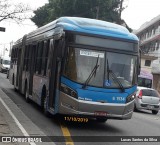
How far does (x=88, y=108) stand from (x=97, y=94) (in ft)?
1.60

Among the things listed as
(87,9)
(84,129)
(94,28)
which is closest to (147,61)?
(87,9)

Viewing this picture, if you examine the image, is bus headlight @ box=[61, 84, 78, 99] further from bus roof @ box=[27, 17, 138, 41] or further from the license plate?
bus roof @ box=[27, 17, 138, 41]

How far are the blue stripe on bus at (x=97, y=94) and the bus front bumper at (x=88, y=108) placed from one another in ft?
0.38

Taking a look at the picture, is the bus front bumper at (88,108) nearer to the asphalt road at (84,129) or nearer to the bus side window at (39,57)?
the asphalt road at (84,129)

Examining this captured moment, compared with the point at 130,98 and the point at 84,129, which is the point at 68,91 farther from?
the point at 130,98

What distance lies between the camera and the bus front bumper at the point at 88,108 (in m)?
12.2

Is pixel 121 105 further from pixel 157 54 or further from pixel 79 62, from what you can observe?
pixel 157 54

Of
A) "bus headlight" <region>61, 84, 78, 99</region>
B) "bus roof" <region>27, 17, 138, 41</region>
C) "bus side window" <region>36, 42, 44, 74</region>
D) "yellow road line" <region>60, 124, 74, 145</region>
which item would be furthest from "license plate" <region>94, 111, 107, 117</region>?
"bus side window" <region>36, 42, 44, 74</region>

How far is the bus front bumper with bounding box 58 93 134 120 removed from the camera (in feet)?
40.1

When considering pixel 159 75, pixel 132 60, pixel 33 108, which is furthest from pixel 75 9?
pixel 132 60

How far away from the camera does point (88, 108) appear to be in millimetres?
12289

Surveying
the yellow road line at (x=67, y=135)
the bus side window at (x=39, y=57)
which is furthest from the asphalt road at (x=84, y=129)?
the bus side window at (x=39, y=57)

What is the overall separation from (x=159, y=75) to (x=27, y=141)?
5024 centimetres

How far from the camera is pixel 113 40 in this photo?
13.0 metres
